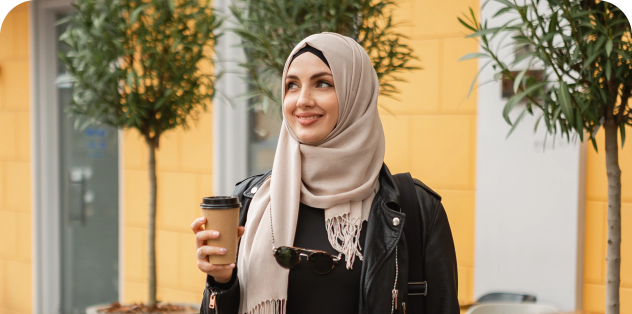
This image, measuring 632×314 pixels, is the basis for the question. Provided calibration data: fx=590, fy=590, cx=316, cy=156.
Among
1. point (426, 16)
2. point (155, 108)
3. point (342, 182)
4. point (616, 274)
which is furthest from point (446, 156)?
point (342, 182)

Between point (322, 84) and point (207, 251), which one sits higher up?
point (322, 84)

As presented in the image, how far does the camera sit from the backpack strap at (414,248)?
5.15ft

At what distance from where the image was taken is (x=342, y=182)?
5.46 ft

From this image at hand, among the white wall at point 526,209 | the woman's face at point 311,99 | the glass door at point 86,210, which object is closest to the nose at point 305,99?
the woman's face at point 311,99

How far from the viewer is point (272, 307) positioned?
5.13 ft

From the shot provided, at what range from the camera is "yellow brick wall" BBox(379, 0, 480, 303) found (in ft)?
11.2

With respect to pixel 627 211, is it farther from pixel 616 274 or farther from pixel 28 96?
pixel 28 96

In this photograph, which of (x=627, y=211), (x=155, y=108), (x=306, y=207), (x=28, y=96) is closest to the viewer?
(x=306, y=207)

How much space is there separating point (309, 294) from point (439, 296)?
0.35m

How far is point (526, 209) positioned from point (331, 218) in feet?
6.14

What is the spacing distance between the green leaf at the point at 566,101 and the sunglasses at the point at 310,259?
3.14ft

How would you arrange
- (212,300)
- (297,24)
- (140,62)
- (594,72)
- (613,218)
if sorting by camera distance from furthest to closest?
(140,62), (297,24), (613,218), (594,72), (212,300)

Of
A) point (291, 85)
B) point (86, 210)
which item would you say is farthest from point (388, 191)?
point (86, 210)

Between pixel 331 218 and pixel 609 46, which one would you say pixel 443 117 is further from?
pixel 331 218
